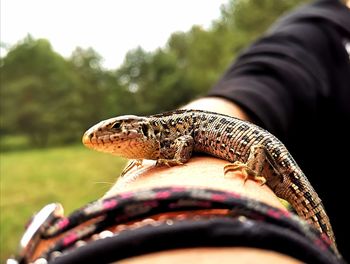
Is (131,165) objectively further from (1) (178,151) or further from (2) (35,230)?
(2) (35,230)

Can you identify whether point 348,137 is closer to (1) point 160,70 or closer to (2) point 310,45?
(2) point 310,45

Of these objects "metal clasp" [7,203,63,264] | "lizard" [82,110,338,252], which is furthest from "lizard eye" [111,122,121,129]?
"metal clasp" [7,203,63,264]

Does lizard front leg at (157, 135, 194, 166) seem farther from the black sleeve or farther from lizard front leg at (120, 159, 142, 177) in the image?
the black sleeve

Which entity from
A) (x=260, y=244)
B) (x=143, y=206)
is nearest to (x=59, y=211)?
(x=143, y=206)

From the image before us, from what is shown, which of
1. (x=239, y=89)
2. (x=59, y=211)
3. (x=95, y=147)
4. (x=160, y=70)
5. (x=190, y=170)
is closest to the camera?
(x=59, y=211)

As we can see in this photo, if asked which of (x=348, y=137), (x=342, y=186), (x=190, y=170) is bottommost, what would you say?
(x=342, y=186)

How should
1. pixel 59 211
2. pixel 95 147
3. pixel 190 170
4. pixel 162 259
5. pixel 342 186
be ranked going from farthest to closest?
pixel 342 186, pixel 95 147, pixel 190 170, pixel 59 211, pixel 162 259

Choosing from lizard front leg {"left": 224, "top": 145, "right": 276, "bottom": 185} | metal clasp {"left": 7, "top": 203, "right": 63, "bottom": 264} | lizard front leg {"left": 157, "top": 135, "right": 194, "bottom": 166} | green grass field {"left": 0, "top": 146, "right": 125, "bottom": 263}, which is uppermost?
metal clasp {"left": 7, "top": 203, "right": 63, "bottom": 264}
